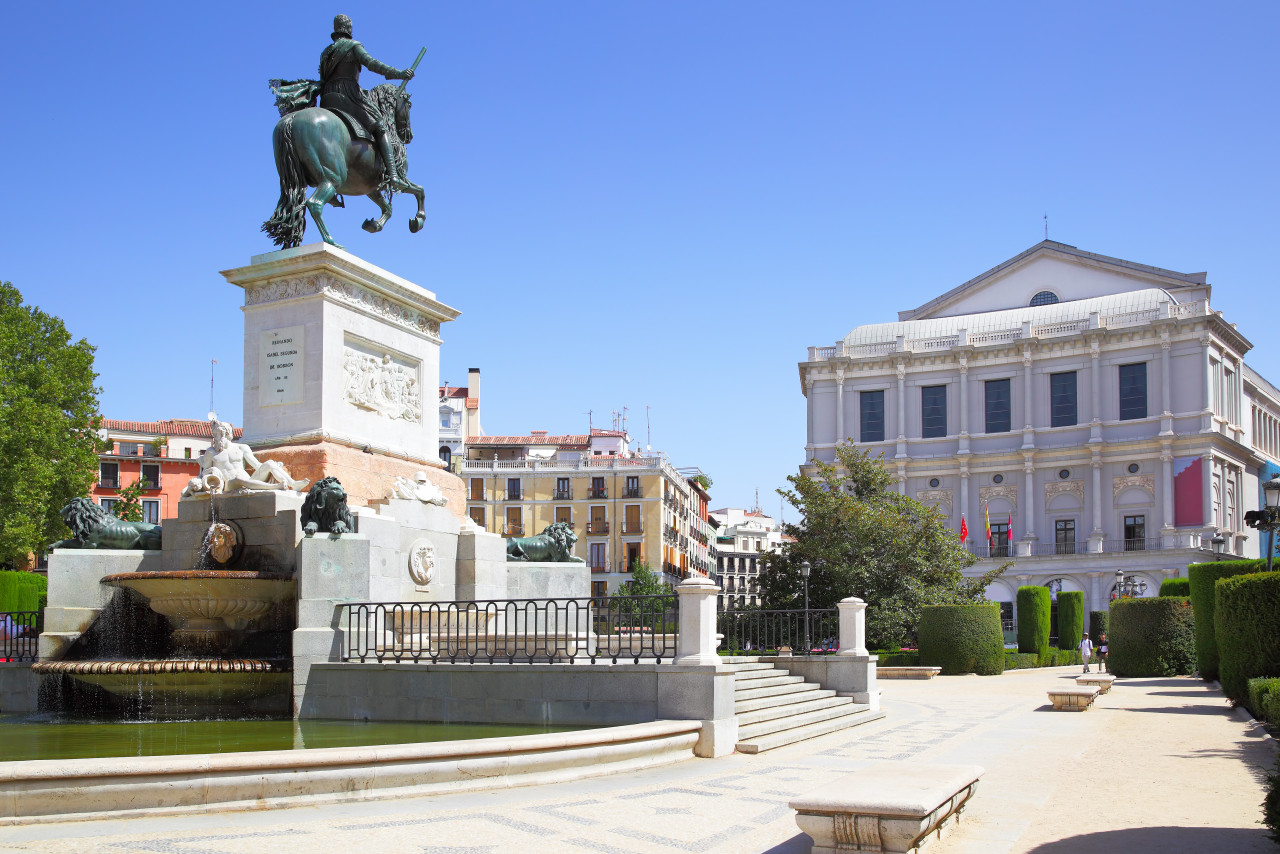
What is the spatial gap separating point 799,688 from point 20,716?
29.3ft

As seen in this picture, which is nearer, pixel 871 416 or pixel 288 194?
pixel 288 194

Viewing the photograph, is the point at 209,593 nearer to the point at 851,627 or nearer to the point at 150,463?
the point at 851,627

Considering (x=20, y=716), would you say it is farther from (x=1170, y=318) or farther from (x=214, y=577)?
(x=1170, y=318)

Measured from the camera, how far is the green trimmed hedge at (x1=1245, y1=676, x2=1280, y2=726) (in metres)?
10.3

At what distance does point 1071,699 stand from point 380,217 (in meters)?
13.5

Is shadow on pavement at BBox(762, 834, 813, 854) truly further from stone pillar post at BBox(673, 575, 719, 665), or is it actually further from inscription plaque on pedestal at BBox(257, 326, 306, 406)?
inscription plaque on pedestal at BBox(257, 326, 306, 406)

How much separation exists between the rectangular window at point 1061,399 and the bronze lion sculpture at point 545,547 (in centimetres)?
5775

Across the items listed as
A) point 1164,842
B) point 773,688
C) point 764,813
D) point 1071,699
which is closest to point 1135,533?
point 1071,699

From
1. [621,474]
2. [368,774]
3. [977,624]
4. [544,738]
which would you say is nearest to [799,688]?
[544,738]

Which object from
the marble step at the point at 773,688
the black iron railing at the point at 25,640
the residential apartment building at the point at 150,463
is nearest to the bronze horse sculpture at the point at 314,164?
the black iron railing at the point at 25,640

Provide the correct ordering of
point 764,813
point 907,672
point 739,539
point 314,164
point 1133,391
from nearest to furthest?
point 764,813 → point 314,164 → point 907,672 → point 1133,391 → point 739,539

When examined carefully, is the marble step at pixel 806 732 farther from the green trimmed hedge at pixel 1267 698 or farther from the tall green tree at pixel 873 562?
the tall green tree at pixel 873 562

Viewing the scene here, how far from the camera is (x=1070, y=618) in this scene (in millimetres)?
47281

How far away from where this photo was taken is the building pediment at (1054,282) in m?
71.7
